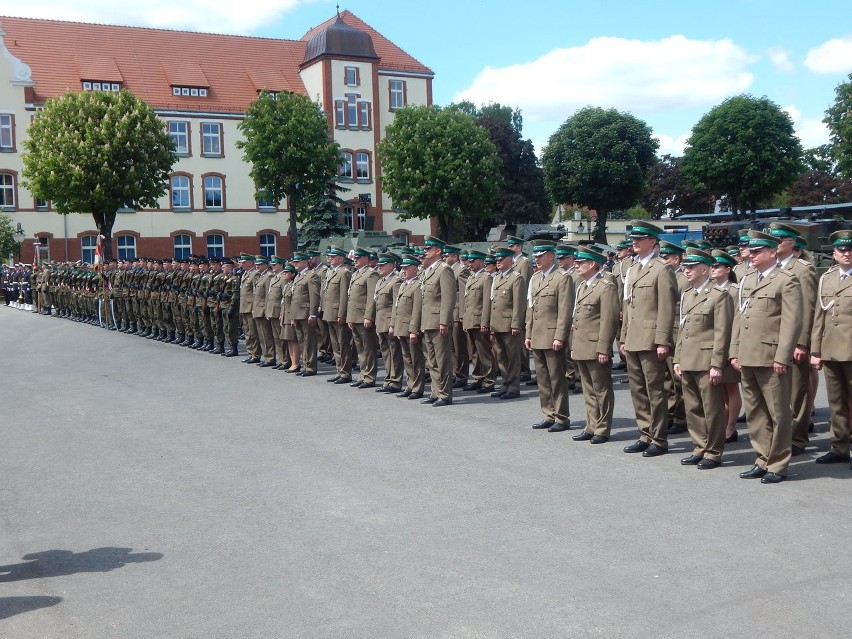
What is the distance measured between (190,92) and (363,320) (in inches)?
1746

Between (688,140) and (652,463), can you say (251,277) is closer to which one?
(652,463)

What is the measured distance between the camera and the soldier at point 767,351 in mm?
7438

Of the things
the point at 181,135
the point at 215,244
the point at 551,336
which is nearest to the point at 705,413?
the point at 551,336

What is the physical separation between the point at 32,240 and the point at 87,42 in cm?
1320

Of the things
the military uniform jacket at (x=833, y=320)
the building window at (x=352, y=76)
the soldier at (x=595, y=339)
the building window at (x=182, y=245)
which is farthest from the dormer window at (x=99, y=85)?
the military uniform jacket at (x=833, y=320)

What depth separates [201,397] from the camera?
1268 cm

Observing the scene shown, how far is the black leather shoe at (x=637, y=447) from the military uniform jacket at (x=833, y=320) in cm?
171

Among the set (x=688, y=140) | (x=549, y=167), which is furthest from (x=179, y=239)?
(x=688, y=140)

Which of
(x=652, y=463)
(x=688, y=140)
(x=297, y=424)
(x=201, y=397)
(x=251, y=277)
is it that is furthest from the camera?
(x=688, y=140)

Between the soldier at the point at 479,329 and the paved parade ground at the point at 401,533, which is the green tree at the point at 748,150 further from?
the paved parade ground at the point at 401,533

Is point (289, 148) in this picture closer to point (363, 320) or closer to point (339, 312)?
point (339, 312)

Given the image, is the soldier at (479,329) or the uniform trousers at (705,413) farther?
the soldier at (479,329)

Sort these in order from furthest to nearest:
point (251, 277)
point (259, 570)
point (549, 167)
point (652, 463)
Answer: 1. point (549, 167)
2. point (251, 277)
3. point (652, 463)
4. point (259, 570)

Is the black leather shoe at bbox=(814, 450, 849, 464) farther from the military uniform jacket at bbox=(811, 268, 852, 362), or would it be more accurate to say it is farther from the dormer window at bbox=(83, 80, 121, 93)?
the dormer window at bbox=(83, 80, 121, 93)
